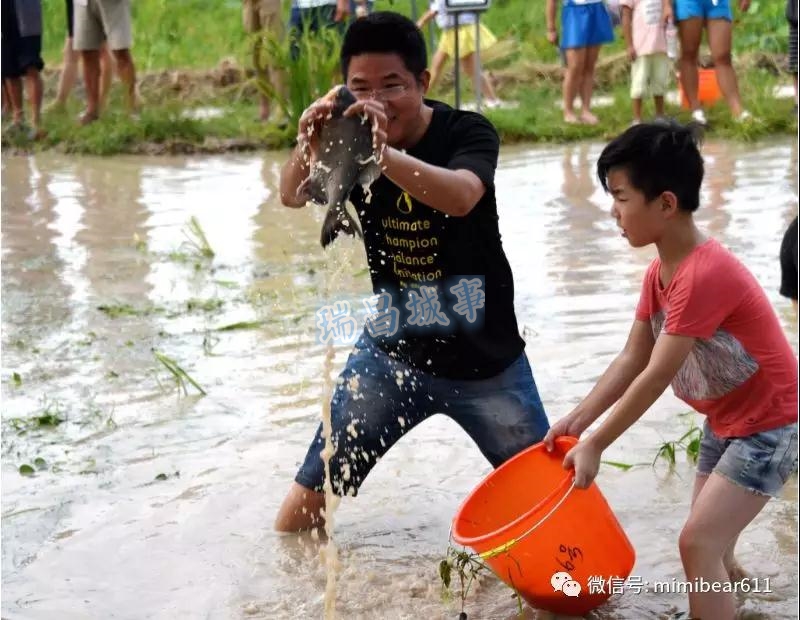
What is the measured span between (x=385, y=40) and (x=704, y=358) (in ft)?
3.51

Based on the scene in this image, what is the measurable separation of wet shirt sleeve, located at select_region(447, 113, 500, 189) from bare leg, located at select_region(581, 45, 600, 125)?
7.14 metres

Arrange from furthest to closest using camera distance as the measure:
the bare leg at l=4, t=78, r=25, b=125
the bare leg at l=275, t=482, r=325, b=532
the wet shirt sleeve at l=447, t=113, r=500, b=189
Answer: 1. the bare leg at l=4, t=78, r=25, b=125
2. the bare leg at l=275, t=482, r=325, b=532
3. the wet shirt sleeve at l=447, t=113, r=500, b=189

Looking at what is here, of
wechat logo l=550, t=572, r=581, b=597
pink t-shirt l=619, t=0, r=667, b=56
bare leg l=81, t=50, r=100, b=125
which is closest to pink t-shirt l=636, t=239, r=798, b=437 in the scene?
wechat logo l=550, t=572, r=581, b=597

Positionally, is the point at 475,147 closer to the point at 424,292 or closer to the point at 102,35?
the point at 424,292

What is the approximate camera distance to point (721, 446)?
2.99 metres

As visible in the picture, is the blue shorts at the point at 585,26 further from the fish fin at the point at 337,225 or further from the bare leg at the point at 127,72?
the fish fin at the point at 337,225

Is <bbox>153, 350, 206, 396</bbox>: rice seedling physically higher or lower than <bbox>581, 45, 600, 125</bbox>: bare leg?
lower

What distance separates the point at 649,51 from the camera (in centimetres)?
969

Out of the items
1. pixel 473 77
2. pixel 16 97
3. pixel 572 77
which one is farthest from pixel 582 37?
pixel 16 97

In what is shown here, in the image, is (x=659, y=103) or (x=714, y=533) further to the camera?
(x=659, y=103)

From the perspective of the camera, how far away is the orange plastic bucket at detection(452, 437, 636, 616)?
2816 millimetres

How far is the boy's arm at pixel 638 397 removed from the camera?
275cm

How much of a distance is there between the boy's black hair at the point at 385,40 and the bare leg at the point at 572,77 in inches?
281

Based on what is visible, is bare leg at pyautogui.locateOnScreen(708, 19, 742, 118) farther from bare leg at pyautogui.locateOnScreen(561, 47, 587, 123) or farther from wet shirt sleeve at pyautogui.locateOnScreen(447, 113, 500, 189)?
wet shirt sleeve at pyautogui.locateOnScreen(447, 113, 500, 189)
